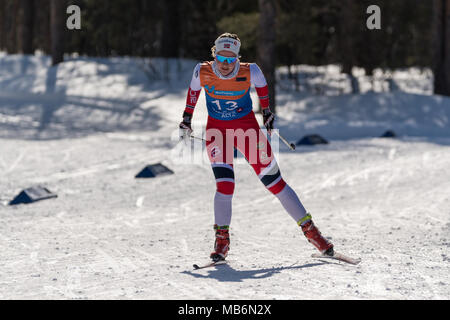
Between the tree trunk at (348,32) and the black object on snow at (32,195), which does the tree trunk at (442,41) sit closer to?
the tree trunk at (348,32)

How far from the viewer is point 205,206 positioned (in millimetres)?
8406

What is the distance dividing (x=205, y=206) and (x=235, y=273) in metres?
3.49

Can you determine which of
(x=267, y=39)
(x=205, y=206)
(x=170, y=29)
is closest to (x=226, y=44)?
(x=205, y=206)

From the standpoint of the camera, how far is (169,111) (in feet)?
58.2

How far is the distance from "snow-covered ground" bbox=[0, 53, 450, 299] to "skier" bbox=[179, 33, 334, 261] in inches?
13.8

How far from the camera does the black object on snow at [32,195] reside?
867cm

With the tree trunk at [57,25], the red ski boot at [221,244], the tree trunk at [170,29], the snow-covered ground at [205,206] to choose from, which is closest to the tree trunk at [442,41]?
the snow-covered ground at [205,206]

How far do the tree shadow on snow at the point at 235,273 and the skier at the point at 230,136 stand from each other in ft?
0.57

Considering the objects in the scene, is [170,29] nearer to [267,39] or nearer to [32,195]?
[267,39]

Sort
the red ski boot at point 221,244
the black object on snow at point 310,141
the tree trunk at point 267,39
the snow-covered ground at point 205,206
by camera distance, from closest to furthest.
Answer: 1. the snow-covered ground at point 205,206
2. the red ski boot at point 221,244
3. the black object on snow at point 310,141
4. the tree trunk at point 267,39

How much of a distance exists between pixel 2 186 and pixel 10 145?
3.49m

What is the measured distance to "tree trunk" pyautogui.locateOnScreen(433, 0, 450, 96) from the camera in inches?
722
